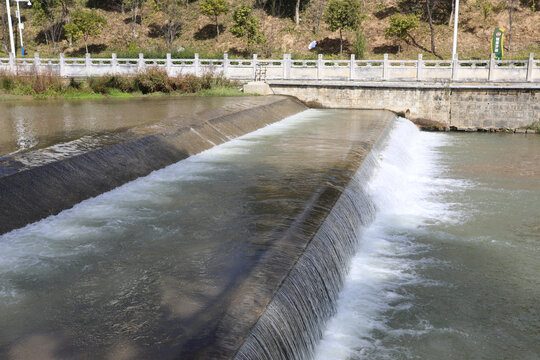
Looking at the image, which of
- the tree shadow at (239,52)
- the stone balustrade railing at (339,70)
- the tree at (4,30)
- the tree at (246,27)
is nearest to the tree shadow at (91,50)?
the tree at (4,30)

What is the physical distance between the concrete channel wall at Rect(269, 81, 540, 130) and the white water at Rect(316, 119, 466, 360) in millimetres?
8439

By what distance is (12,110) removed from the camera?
15.6 meters

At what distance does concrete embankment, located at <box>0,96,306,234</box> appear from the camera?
659 centimetres

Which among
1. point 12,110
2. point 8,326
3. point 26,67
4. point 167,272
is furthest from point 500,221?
point 26,67

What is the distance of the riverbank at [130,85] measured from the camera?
2056 cm

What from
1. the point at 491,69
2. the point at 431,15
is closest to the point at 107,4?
the point at 431,15

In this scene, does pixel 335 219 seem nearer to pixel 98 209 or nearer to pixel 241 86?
pixel 98 209

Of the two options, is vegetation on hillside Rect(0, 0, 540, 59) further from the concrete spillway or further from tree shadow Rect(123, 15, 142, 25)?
the concrete spillway

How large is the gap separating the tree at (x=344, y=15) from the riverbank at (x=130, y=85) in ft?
53.9

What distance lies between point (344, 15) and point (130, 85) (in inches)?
762

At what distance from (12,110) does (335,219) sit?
1238cm

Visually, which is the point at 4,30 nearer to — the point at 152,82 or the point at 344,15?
the point at 344,15

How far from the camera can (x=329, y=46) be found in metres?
39.8

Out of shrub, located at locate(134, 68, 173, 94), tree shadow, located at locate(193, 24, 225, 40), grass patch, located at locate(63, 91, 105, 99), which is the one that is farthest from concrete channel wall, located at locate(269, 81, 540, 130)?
tree shadow, located at locate(193, 24, 225, 40)
